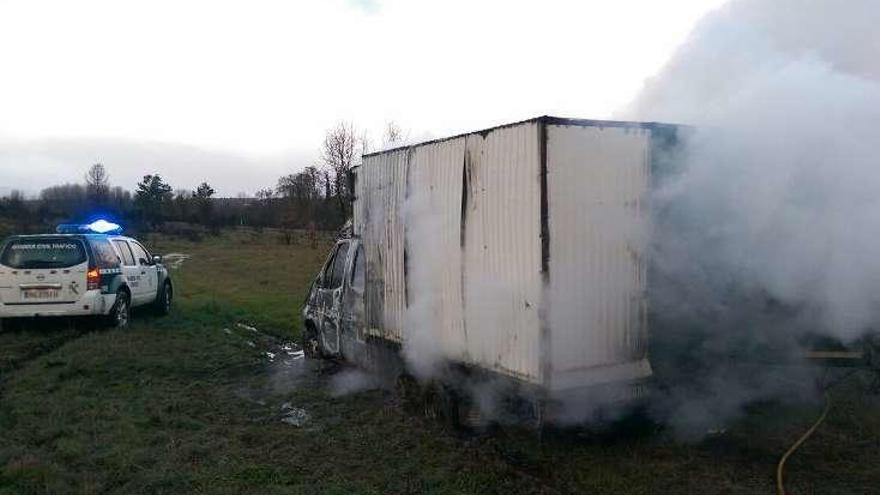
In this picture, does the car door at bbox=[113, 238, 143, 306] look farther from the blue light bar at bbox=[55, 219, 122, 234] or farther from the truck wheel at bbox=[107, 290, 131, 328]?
the blue light bar at bbox=[55, 219, 122, 234]

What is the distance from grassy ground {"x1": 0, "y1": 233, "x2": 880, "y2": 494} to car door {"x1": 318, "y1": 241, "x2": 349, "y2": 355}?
1.86 feet

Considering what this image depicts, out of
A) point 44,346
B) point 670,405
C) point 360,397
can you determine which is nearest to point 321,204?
point 44,346

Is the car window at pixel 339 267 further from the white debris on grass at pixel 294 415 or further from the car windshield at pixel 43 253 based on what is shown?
the car windshield at pixel 43 253

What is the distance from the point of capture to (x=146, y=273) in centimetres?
1359

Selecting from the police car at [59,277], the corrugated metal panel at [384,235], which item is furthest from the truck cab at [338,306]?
the police car at [59,277]

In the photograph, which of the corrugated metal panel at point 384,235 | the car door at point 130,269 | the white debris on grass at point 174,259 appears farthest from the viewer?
the white debris on grass at point 174,259

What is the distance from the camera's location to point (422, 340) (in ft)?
22.1

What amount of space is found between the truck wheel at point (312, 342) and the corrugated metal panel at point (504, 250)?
360 cm

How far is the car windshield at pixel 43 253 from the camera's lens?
11148mm

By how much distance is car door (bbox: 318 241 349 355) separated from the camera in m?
8.48

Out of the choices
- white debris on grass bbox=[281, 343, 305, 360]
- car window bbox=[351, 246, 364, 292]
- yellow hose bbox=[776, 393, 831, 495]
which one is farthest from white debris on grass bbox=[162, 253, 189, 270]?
yellow hose bbox=[776, 393, 831, 495]

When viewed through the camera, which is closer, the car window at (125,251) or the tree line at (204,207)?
the car window at (125,251)

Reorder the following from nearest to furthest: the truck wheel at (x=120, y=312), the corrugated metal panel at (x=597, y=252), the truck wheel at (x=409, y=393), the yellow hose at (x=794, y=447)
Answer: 1. the yellow hose at (x=794, y=447)
2. the corrugated metal panel at (x=597, y=252)
3. the truck wheel at (x=409, y=393)
4. the truck wheel at (x=120, y=312)

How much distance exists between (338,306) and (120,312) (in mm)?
5524
